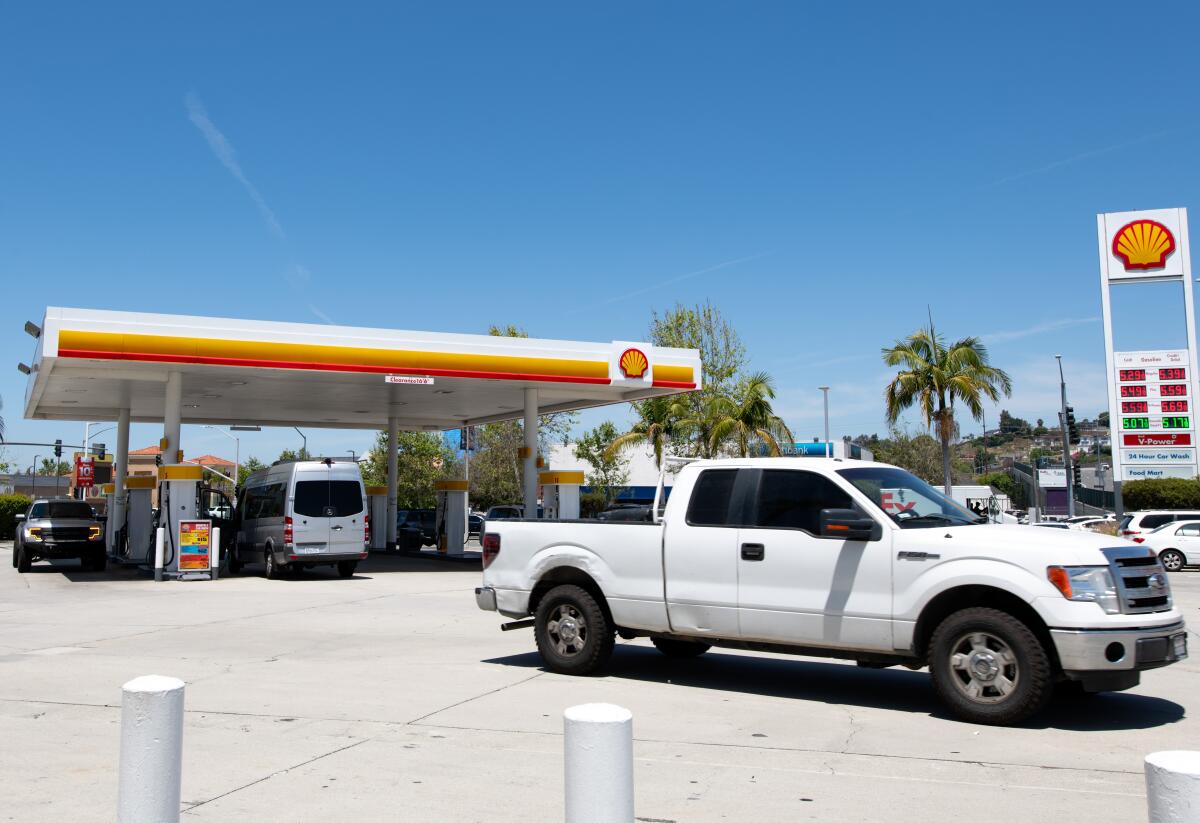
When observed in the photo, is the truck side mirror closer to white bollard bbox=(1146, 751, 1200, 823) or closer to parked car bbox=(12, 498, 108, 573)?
white bollard bbox=(1146, 751, 1200, 823)

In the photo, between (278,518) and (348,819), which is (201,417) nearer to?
(278,518)

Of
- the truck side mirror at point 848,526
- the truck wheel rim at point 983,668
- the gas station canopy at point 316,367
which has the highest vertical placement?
the gas station canopy at point 316,367

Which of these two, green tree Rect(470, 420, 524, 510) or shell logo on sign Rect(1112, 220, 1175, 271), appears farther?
green tree Rect(470, 420, 524, 510)

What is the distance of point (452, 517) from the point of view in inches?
1224

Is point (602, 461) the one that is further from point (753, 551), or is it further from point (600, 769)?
point (600, 769)

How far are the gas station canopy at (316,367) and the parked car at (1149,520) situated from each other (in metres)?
12.2

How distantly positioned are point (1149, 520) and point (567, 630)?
77.5ft

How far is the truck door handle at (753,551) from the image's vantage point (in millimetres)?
8781

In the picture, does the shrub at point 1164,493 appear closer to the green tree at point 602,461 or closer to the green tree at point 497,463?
the green tree at point 602,461

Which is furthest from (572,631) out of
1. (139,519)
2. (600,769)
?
(139,519)

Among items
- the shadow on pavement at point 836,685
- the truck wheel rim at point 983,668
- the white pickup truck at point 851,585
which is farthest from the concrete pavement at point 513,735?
the white pickup truck at point 851,585

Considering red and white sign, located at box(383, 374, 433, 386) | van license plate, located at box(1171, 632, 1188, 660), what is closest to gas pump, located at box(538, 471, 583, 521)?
red and white sign, located at box(383, 374, 433, 386)

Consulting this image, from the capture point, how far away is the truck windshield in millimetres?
8445

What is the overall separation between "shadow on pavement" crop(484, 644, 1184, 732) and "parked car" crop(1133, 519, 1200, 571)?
806 inches
